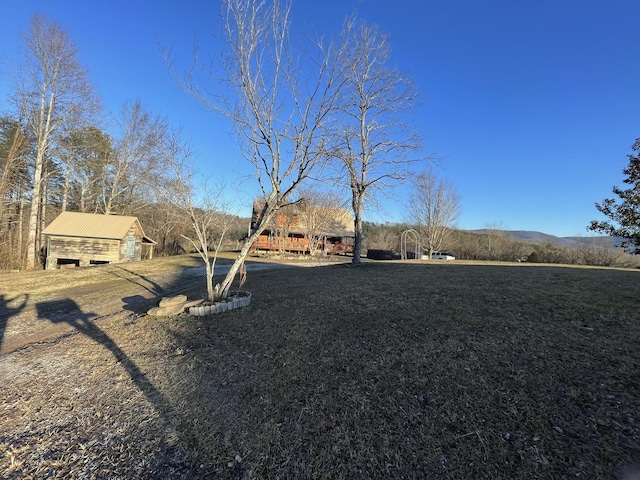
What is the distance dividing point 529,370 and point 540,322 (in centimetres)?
179

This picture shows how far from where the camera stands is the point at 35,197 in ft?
52.1

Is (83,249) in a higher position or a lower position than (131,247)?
lower

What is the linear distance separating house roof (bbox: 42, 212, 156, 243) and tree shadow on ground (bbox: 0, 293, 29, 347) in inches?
428

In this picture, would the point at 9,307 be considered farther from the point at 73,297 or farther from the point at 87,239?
the point at 87,239

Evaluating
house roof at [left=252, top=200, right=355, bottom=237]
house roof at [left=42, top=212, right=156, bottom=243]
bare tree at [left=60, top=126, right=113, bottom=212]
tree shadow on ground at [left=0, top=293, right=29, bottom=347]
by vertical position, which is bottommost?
tree shadow on ground at [left=0, top=293, right=29, bottom=347]

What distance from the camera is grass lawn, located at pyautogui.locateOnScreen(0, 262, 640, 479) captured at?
6.78 feet

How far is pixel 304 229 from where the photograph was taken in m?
29.1

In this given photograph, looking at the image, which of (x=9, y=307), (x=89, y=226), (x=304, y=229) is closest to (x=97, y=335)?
(x=9, y=307)

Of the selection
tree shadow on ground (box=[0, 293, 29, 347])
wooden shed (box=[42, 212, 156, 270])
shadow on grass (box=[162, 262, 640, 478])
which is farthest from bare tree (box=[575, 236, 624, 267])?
wooden shed (box=[42, 212, 156, 270])

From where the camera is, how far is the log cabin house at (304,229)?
26.1 meters

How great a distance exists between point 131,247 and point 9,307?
13851mm

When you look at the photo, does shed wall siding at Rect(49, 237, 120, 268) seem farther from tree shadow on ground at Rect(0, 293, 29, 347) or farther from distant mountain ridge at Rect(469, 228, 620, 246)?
distant mountain ridge at Rect(469, 228, 620, 246)

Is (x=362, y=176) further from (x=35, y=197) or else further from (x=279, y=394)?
(x=35, y=197)

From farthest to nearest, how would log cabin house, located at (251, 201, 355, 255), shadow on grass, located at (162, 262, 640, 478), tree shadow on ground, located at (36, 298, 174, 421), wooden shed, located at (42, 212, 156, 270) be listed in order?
log cabin house, located at (251, 201, 355, 255)
wooden shed, located at (42, 212, 156, 270)
tree shadow on ground, located at (36, 298, 174, 421)
shadow on grass, located at (162, 262, 640, 478)
